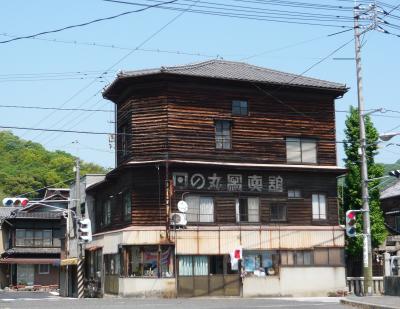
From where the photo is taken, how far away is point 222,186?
37.5 metres

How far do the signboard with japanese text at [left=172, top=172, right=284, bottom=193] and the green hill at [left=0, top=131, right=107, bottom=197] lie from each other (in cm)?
5293

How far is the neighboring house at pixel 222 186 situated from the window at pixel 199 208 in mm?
57

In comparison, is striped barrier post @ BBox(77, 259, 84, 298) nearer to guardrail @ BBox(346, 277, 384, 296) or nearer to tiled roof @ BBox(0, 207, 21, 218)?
guardrail @ BBox(346, 277, 384, 296)

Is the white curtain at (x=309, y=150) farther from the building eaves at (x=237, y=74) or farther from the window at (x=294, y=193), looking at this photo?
the building eaves at (x=237, y=74)

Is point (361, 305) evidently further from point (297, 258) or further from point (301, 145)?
point (301, 145)

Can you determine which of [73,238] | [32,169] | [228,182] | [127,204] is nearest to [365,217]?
[228,182]

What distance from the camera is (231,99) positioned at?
38.8 meters

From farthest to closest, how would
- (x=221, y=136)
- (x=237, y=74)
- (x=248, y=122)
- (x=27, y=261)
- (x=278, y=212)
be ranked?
(x=27, y=261)
(x=237, y=74)
(x=248, y=122)
(x=278, y=212)
(x=221, y=136)

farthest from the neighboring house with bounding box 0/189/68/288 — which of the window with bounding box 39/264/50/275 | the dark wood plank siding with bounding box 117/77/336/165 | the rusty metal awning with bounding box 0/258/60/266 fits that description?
the dark wood plank siding with bounding box 117/77/336/165

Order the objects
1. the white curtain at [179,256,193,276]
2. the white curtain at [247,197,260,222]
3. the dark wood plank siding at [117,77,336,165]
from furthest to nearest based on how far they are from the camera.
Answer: the white curtain at [247,197,260,222], the dark wood plank siding at [117,77,336,165], the white curtain at [179,256,193,276]

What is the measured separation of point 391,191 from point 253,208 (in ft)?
87.7

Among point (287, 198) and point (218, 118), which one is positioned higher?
point (218, 118)

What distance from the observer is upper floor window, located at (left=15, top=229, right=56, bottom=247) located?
70.1 metres

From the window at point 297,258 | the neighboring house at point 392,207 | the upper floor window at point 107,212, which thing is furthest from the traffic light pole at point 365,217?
the neighboring house at point 392,207
